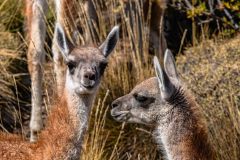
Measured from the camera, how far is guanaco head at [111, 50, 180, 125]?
248 inches

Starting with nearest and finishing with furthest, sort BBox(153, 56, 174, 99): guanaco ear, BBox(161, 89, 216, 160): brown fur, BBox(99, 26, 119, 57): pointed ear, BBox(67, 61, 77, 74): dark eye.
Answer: BBox(161, 89, 216, 160): brown fur < BBox(153, 56, 174, 99): guanaco ear < BBox(67, 61, 77, 74): dark eye < BBox(99, 26, 119, 57): pointed ear

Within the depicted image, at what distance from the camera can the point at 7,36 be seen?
1029 cm

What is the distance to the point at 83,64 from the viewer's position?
20.9 ft

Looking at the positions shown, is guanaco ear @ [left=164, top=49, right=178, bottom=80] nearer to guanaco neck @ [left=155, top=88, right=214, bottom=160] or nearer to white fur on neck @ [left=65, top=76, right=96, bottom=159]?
guanaco neck @ [left=155, top=88, right=214, bottom=160]

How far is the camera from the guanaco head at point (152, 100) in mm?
6293

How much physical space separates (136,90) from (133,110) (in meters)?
0.16

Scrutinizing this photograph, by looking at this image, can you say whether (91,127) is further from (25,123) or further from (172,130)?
(172,130)

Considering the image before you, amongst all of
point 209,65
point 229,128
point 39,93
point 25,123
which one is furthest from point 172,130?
point 25,123

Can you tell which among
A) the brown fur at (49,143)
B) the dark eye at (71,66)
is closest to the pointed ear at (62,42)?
the dark eye at (71,66)

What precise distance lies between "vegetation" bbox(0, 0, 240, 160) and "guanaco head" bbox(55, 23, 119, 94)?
3.60 ft

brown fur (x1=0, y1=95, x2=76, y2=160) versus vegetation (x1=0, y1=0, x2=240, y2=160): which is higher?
brown fur (x1=0, y1=95, x2=76, y2=160)

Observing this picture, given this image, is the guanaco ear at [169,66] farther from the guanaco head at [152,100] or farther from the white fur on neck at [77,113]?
the white fur on neck at [77,113]

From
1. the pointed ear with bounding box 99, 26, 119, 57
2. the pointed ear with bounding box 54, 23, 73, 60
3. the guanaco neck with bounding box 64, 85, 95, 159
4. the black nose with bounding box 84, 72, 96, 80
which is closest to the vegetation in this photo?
the pointed ear with bounding box 99, 26, 119, 57

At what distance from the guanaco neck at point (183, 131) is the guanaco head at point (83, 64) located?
0.59 meters
